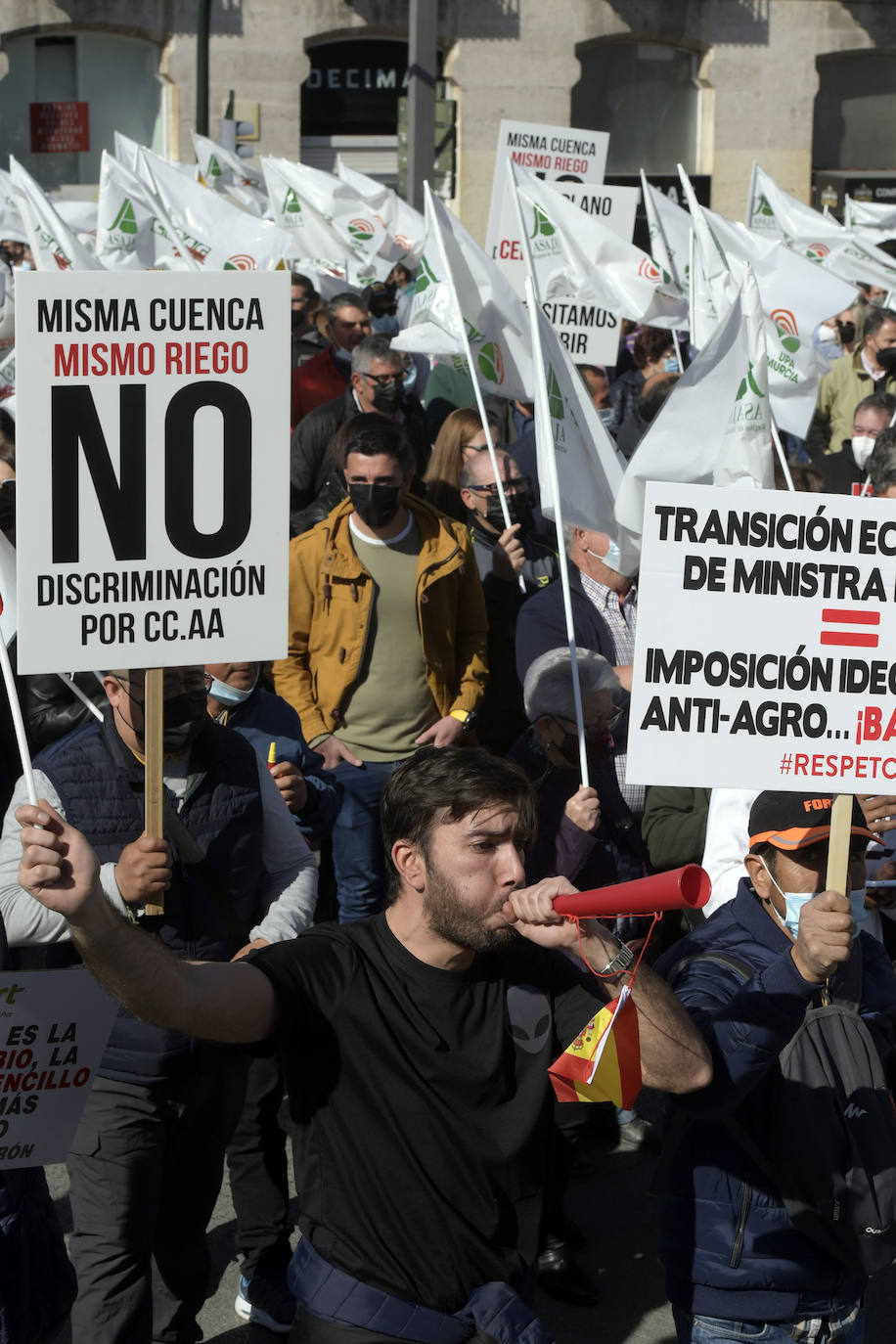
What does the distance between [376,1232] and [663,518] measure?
50.6 inches

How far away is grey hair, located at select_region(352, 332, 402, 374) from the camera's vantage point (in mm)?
7543

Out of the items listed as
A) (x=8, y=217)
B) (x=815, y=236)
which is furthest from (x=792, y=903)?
(x=8, y=217)

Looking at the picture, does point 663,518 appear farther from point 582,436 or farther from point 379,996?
point 582,436

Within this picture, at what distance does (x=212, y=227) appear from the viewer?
10609 mm

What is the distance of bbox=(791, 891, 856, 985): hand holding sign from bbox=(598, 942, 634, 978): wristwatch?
1.11 ft

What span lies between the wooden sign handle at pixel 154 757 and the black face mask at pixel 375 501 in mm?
2291

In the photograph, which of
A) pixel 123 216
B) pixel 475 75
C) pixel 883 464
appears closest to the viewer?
pixel 883 464

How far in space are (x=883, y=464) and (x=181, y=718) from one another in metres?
3.37

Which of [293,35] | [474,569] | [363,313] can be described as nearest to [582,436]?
[474,569]

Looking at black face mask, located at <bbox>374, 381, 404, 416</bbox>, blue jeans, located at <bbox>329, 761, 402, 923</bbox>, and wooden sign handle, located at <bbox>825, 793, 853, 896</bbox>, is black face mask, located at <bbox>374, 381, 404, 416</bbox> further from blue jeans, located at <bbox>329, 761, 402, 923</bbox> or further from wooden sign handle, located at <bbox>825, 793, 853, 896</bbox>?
wooden sign handle, located at <bbox>825, 793, 853, 896</bbox>

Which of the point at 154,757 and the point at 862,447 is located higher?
the point at 154,757

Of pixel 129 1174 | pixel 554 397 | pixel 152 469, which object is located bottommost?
pixel 129 1174

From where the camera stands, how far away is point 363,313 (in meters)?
9.34

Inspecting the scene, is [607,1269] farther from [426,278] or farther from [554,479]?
[426,278]
